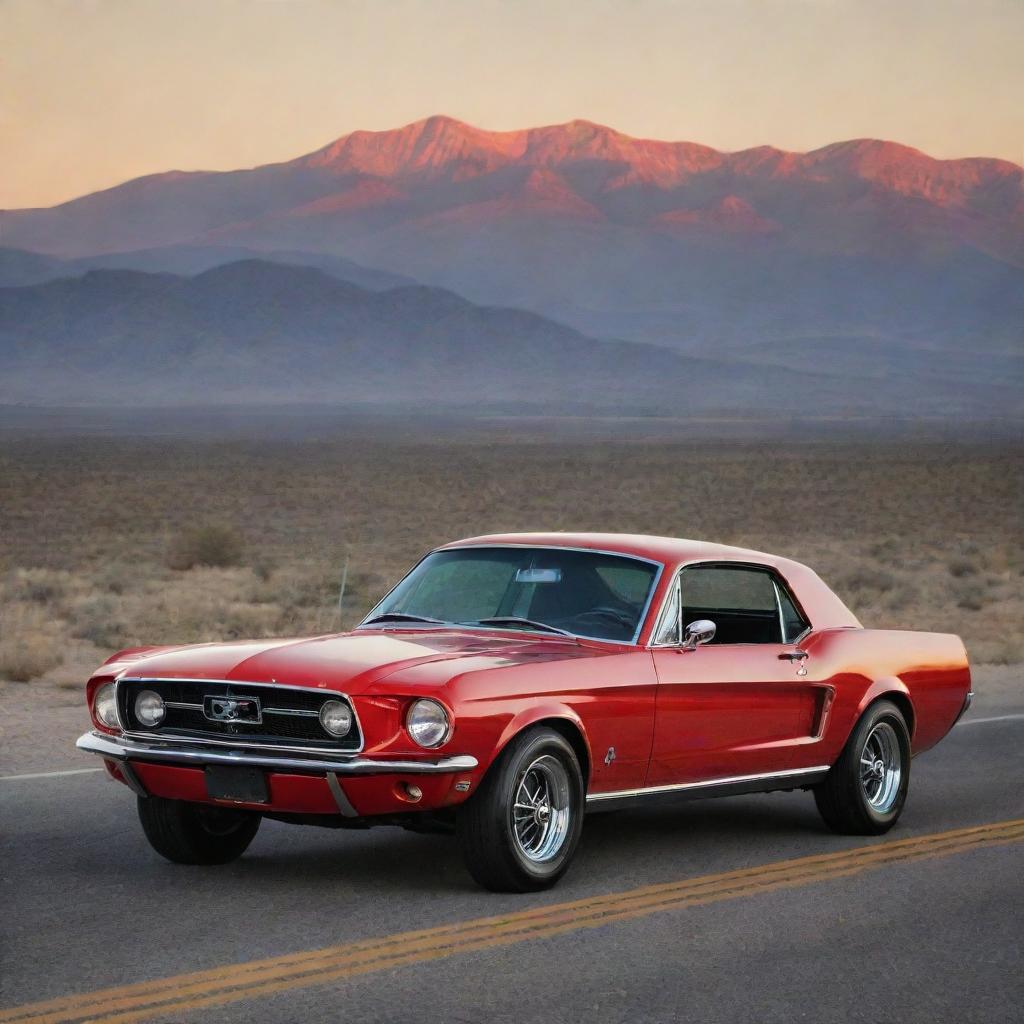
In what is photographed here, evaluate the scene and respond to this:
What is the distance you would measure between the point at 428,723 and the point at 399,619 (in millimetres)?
1669

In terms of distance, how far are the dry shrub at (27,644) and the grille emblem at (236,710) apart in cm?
1015

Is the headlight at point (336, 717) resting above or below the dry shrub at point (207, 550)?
above

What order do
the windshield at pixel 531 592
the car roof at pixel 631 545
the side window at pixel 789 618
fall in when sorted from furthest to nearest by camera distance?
1. the side window at pixel 789 618
2. the car roof at pixel 631 545
3. the windshield at pixel 531 592

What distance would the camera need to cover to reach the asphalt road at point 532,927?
609cm

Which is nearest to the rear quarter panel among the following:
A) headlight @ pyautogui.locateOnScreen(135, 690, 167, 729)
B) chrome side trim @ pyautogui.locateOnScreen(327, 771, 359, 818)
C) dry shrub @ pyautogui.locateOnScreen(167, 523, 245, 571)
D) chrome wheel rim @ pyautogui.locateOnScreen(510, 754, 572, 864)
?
chrome wheel rim @ pyautogui.locateOnScreen(510, 754, 572, 864)

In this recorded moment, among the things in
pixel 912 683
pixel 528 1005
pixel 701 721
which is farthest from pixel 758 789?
pixel 528 1005

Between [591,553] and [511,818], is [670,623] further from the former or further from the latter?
[511,818]

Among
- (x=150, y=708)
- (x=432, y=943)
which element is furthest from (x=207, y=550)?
(x=432, y=943)

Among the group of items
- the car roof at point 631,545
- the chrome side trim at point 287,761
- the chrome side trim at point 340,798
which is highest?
the car roof at point 631,545

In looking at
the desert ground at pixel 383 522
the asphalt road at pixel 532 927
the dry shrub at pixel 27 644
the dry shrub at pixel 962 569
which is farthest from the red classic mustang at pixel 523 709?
the dry shrub at pixel 962 569

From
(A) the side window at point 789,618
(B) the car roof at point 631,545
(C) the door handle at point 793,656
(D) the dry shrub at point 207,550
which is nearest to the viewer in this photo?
(B) the car roof at point 631,545

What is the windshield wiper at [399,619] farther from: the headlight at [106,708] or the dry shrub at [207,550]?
the dry shrub at [207,550]

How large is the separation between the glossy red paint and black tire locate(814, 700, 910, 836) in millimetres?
93

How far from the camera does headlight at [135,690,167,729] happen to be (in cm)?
782
